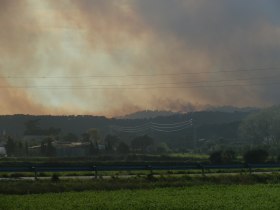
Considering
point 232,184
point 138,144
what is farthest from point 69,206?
point 138,144

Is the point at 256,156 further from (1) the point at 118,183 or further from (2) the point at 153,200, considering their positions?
(2) the point at 153,200

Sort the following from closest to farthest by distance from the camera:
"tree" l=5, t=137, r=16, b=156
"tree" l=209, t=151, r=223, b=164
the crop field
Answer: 1. the crop field
2. "tree" l=209, t=151, r=223, b=164
3. "tree" l=5, t=137, r=16, b=156

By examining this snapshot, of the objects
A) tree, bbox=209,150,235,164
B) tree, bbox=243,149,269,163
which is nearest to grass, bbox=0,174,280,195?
tree, bbox=243,149,269,163

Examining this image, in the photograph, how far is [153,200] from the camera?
87.9ft

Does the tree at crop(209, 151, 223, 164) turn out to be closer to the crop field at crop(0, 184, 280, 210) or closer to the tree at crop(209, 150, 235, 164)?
the tree at crop(209, 150, 235, 164)

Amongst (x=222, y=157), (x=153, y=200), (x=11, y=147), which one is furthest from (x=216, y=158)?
(x=11, y=147)

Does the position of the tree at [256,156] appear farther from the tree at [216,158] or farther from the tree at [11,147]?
the tree at [11,147]

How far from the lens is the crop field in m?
24.0

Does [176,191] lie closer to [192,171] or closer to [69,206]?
[69,206]

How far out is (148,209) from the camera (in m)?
23.2

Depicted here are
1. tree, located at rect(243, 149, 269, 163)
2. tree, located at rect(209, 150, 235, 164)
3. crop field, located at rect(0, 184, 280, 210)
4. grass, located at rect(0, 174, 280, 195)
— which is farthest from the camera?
tree, located at rect(209, 150, 235, 164)

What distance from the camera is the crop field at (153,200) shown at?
24039 mm

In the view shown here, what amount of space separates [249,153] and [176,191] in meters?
61.0

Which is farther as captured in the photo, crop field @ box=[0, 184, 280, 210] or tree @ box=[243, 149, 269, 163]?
tree @ box=[243, 149, 269, 163]
